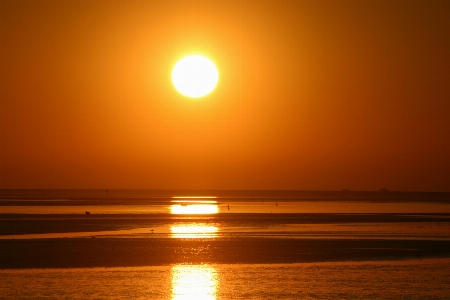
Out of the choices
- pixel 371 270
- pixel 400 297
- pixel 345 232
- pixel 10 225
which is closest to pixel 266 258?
pixel 371 270

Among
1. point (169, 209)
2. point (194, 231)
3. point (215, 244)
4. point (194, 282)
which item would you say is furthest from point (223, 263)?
point (169, 209)

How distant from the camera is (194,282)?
24.4 metres

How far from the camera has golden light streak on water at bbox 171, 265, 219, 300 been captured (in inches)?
856

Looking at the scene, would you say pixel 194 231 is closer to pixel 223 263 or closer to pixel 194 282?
pixel 223 263

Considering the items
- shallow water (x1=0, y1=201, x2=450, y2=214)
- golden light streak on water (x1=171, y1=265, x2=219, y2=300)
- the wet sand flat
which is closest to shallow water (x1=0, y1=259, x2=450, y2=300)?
golden light streak on water (x1=171, y1=265, x2=219, y2=300)

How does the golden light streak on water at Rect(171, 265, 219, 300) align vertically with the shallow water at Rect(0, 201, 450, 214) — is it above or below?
below

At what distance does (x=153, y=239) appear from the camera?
40.4m

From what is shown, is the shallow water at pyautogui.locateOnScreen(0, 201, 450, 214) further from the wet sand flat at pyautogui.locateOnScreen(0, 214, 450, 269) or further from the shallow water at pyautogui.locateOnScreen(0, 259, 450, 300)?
the shallow water at pyautogui.locateOnScreen(0, 259, 450, 300)

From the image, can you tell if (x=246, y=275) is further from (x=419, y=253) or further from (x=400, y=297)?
(x=419, y=253)

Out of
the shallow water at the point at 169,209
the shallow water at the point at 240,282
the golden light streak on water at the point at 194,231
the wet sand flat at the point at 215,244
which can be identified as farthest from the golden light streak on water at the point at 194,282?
the shallow water at the point at 169,209

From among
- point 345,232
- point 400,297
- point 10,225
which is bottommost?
point 400,297

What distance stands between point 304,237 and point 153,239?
9.06 m

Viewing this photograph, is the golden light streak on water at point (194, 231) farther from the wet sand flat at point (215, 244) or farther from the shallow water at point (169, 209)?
the shallow water at point (169, 209)

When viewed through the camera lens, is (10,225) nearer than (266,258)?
No
